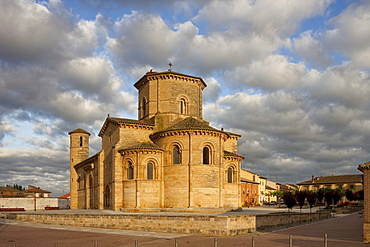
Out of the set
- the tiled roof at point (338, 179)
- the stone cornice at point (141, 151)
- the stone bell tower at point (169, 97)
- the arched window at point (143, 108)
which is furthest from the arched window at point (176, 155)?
the tiled roof at point (338, 179)

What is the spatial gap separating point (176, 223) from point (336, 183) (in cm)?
8920

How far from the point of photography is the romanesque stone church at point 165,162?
3519 cm

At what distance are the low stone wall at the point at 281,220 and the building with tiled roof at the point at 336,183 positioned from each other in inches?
2853

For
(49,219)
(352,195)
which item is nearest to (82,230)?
(49,219)

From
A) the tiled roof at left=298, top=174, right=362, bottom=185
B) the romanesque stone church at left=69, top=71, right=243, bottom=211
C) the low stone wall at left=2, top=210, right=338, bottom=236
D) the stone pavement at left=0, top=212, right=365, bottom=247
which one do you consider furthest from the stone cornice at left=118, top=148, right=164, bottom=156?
the tiled roof at left=298, top=174, right=362, bottom=185

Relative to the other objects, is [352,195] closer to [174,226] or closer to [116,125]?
[116,125]

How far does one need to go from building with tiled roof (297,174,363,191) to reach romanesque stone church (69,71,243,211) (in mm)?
70142

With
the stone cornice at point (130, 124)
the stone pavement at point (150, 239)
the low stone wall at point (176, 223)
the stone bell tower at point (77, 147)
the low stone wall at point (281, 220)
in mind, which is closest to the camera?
the stone pavement at point (150, 239)

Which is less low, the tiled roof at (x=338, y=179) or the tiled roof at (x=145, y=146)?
the tiled roof at (x=145, y=146)

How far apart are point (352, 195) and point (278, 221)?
4819 cm

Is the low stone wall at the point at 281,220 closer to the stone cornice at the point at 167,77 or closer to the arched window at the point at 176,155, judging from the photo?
the arched window at the point at 176,155

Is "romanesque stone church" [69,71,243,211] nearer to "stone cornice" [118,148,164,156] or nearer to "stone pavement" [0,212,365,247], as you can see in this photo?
"stone cornice" [118,148,164,156]

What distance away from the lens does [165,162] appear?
Result: 120ft

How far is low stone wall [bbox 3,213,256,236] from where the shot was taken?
68.7 ft
